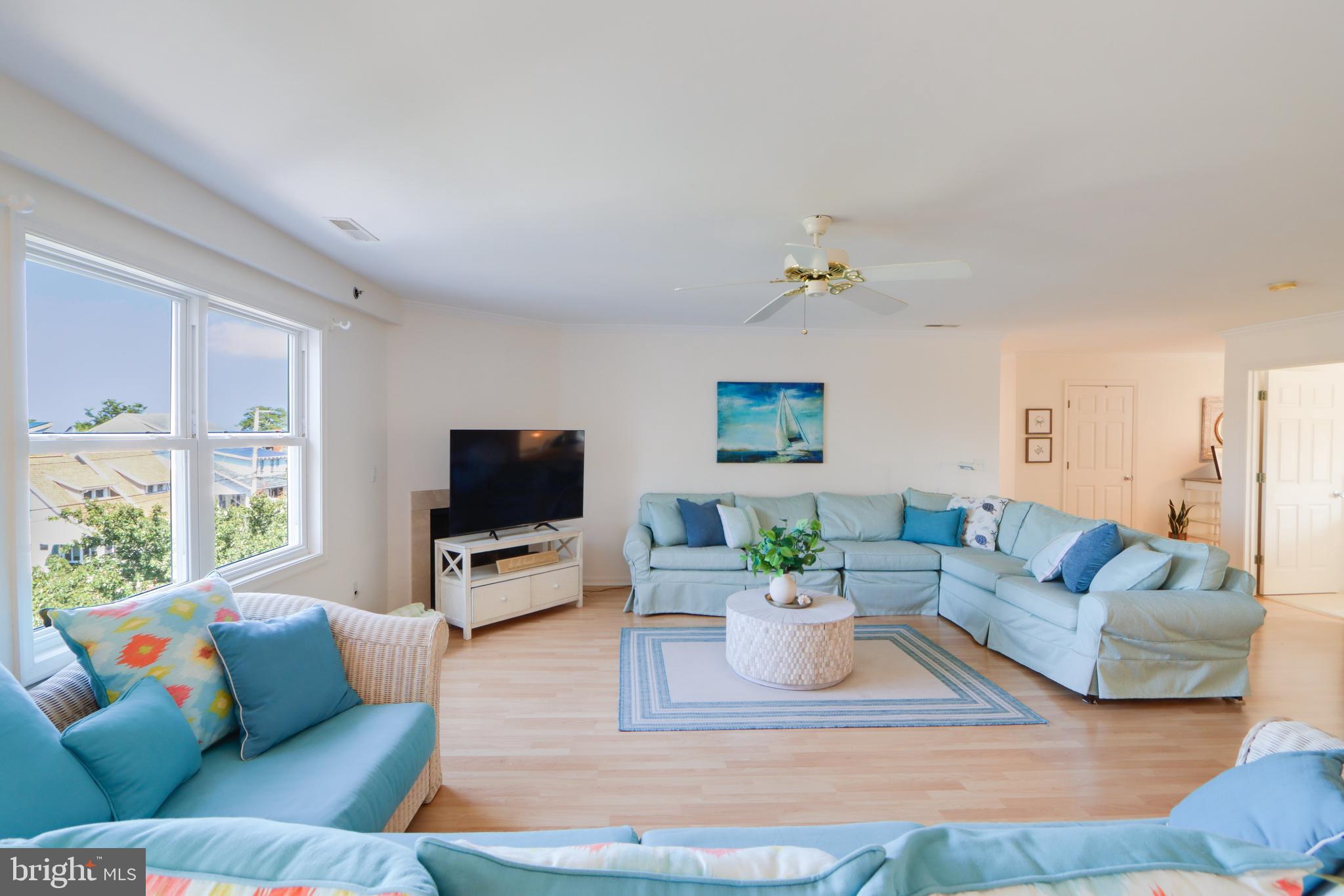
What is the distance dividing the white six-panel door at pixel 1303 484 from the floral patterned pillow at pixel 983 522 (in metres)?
2.50

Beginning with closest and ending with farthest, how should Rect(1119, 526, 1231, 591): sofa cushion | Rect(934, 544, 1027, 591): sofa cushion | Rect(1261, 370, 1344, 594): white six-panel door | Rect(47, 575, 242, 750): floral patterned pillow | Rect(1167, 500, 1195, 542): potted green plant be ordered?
1. Rect(47, 575, 242, 750): floral patterned pillow
2. Rect(1119, 526, 1231, 591): sofa cushion
3. Rect(934, 544, 1027, 591): sofa cushion
4. Rect(1261, 370, 1344, 594): white six-panel door
5. Rect(1167, 500, 1195, 542): potted green plant

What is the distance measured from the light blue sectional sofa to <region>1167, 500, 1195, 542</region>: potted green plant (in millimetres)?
3751

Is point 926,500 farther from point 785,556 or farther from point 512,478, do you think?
point 512,478

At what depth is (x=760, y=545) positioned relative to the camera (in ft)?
11.5

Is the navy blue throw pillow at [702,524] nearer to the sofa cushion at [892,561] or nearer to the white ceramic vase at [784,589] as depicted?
the sofa cushion at [892,561]

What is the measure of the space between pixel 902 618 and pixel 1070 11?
4.09m

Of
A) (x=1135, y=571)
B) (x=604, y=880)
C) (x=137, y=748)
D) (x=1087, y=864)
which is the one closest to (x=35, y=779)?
(x=137, y=748)

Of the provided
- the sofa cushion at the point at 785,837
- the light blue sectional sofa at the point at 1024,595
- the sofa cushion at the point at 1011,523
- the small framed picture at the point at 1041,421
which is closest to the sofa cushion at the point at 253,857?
the sofa cushion at the point at 785,837

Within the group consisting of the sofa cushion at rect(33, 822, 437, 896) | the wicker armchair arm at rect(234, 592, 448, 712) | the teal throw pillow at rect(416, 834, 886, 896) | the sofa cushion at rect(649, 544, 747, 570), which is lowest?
the sofa cushion at rect(649, 544, 747, 570)

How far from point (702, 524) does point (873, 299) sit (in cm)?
252

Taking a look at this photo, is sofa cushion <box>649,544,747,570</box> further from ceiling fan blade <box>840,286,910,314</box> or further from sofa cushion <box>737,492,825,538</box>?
ceiling fan blade <box>840,286,910,314</box>

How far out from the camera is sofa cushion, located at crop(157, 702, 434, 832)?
4.78 ft

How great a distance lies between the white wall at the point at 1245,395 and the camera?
4742 mm

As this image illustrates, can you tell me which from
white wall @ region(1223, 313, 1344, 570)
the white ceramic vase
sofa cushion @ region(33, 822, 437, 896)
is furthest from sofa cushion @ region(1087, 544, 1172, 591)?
sofa cushion @ region(33, 822, 437, 896)
